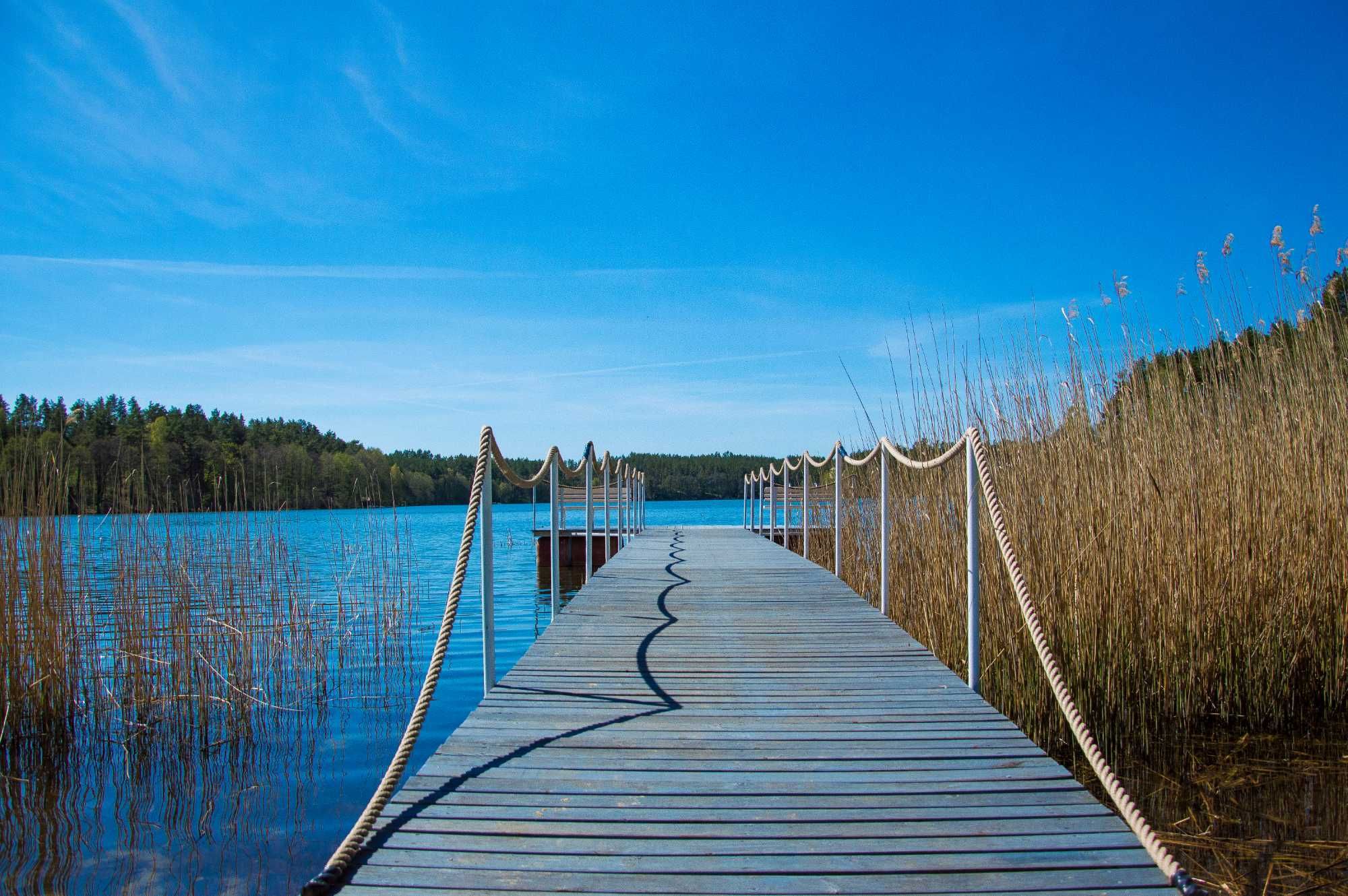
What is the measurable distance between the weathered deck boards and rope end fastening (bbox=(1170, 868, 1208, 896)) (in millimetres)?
31

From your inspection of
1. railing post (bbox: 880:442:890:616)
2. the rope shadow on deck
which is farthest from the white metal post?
railing post (bbox: 880:442:890:616)

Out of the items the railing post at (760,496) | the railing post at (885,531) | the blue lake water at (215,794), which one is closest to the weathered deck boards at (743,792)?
the railing post at (885,531)

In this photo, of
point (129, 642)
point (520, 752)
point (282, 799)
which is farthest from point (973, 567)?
point (129, 642)

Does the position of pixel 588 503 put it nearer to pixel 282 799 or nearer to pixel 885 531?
pixel 885 531

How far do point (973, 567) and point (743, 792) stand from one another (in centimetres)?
178

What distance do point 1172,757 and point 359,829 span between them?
3903 mm

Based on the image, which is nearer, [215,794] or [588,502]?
[215,794]

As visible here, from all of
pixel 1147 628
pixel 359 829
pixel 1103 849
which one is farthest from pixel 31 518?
pixel 1147 628

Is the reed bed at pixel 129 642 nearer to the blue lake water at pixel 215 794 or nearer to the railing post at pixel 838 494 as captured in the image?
the blue lake water at pixel 215 794

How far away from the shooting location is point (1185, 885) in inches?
75.4

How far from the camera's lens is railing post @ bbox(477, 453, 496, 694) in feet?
12.2

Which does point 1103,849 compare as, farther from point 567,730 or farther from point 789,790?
point 567,730

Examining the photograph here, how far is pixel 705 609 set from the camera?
5875mm

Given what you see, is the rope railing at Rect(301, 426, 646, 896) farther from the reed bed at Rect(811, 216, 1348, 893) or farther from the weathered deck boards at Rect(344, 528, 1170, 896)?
the reed bed at Rect(811, 216, 1348, 893)
